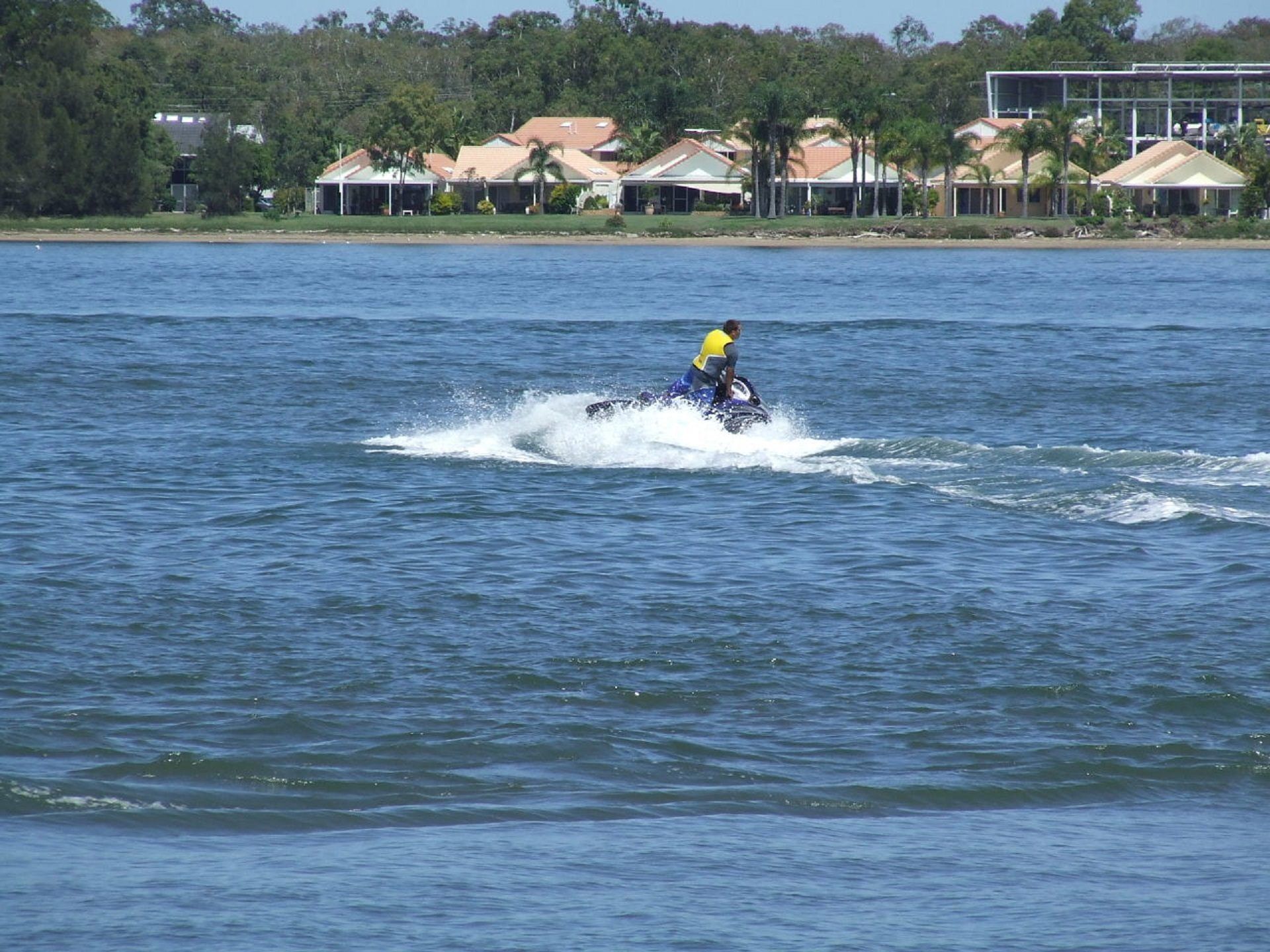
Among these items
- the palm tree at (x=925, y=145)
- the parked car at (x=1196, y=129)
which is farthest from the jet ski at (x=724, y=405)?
the parked car at (x=1196, y=129)

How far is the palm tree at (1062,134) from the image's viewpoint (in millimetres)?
92438

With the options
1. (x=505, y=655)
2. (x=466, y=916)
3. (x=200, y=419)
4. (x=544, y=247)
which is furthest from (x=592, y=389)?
(x=544, y=247)

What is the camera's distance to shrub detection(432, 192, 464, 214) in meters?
102

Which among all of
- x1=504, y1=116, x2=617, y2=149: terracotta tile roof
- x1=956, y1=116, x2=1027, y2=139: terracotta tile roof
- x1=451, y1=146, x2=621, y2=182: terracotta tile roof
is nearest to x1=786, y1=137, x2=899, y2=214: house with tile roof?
x1=956, y1=116, x2=1027, y2=139: terracotta tile roof

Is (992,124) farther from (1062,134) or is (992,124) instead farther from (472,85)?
(472,85)

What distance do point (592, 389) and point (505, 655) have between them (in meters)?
17.2

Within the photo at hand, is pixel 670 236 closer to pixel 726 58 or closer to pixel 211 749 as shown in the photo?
pixel 726 58

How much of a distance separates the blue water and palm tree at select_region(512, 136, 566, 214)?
2934 inches

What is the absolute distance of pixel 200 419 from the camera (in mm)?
24547

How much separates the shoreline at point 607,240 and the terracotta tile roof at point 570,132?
25.2 meters

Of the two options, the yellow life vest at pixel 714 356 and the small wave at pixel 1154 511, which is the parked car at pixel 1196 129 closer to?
the yellow life vest at pixel 714 356

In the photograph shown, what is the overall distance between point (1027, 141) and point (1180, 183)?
29.8ft

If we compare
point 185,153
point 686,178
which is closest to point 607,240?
point 686,178

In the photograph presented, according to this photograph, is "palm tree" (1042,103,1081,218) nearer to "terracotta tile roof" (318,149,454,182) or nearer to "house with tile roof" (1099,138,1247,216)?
"house with tile roof" (1099,138,1247,216)
